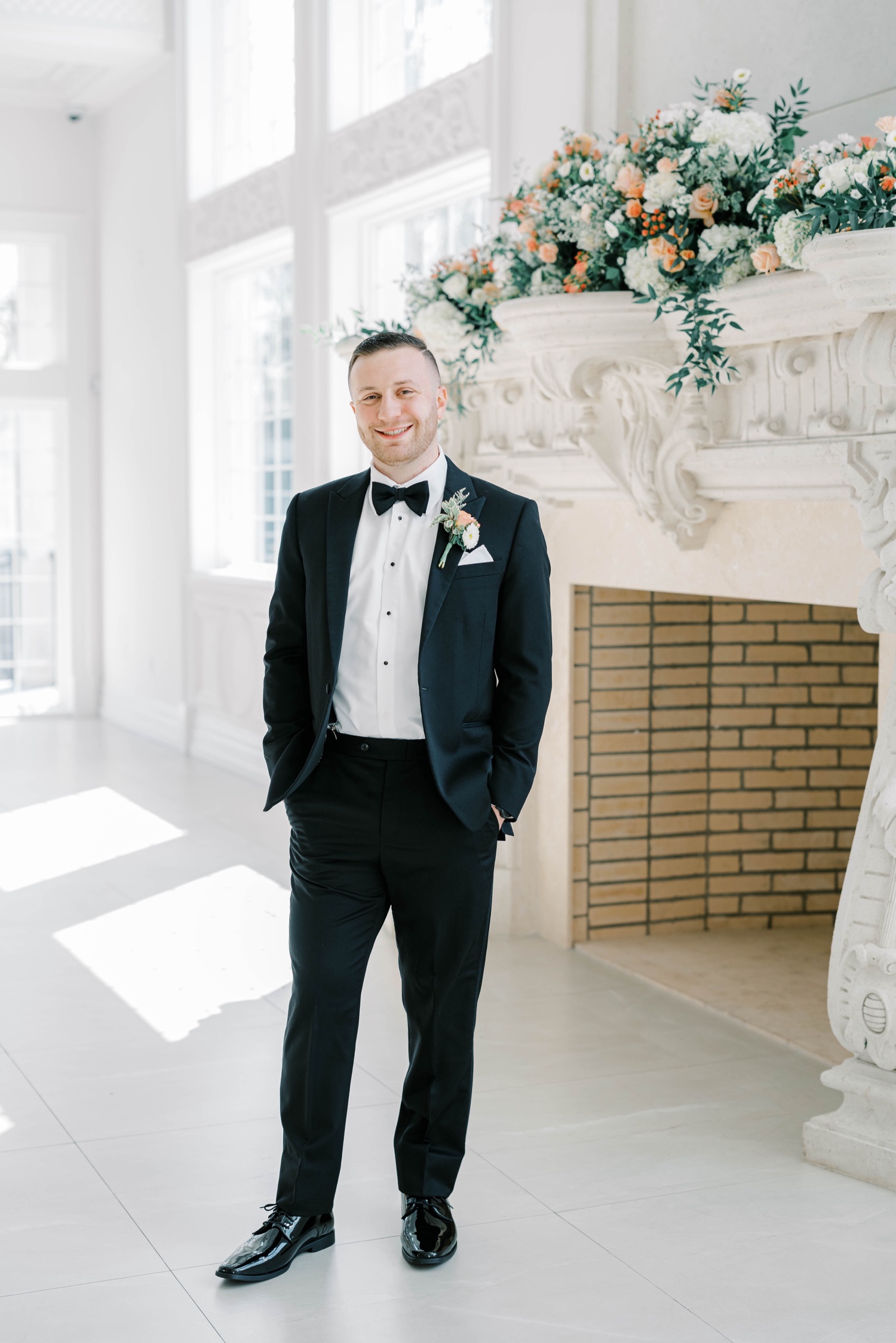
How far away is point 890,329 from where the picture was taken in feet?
9.99

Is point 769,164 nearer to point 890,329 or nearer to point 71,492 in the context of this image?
point 890,329

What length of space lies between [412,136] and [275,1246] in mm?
4861

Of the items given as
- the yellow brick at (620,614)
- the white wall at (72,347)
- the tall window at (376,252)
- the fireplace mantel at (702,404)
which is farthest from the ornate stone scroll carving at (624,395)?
the white wall at (72,347)

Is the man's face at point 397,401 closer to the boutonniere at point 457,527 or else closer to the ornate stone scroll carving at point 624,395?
the boutonniere at point 457,527

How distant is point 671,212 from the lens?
3555 millimetres

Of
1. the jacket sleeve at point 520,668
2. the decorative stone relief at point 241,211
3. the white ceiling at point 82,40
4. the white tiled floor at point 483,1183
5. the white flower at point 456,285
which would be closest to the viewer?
the white tiled floor at point 483,1183

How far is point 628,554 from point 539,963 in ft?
4.17

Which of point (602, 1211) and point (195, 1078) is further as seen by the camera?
point (195, 1078)

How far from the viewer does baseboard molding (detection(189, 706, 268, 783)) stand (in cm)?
789

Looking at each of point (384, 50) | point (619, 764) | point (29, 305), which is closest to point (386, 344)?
point (619, 764)

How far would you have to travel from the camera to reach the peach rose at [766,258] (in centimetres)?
323

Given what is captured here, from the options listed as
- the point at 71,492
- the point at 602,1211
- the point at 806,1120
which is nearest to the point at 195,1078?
the point at 602,1211

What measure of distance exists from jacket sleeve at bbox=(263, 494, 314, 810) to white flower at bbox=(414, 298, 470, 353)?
194cm

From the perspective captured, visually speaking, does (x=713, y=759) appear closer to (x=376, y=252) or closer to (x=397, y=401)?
(x=397, y=401)
